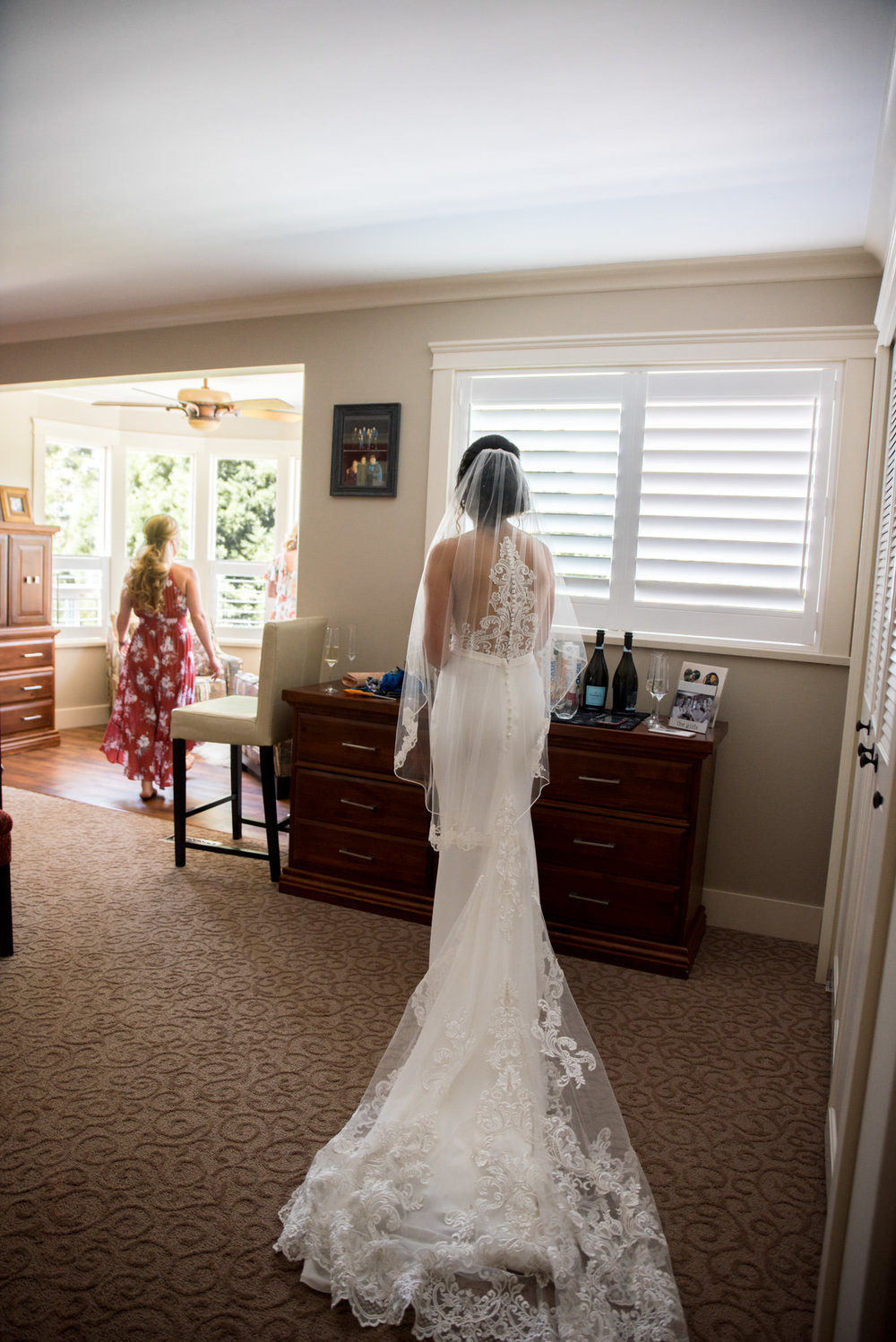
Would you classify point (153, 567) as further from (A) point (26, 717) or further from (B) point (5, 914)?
(B) point (5, 914)

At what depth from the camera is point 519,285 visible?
13.0 ft

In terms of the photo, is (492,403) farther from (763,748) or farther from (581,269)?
(763,748)

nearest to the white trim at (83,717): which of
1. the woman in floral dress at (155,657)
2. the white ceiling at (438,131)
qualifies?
the woman in floral dress at (155,657)

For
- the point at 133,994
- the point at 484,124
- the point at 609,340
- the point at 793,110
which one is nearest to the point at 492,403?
the point at 609,340

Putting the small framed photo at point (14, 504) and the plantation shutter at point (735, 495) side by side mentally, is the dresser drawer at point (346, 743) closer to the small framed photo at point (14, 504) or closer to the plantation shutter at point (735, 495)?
the plantation shutter at point (735, 495)

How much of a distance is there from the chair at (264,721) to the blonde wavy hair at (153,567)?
110 cm

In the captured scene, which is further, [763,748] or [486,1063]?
[763,748]

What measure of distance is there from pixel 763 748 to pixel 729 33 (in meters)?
2.55

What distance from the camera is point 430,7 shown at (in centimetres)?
203

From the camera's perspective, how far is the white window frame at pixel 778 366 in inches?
134

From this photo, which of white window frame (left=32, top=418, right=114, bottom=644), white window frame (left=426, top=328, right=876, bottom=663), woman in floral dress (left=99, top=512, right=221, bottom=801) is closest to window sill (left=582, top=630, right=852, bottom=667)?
white window frame (left=426, top=328, right=876, bottom=663)

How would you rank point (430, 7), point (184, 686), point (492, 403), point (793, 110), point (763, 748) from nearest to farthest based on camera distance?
point (430, 7) < point (793, 110) < point (763, 748) < point (492, 403) < point (184, 686)

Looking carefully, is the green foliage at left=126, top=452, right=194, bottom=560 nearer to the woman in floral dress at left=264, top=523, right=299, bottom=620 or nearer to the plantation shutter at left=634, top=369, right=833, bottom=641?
the woman in floral dress at left=264, top=523, right=299, bottom=620

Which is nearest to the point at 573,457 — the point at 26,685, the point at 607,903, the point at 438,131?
the point at 438,131
